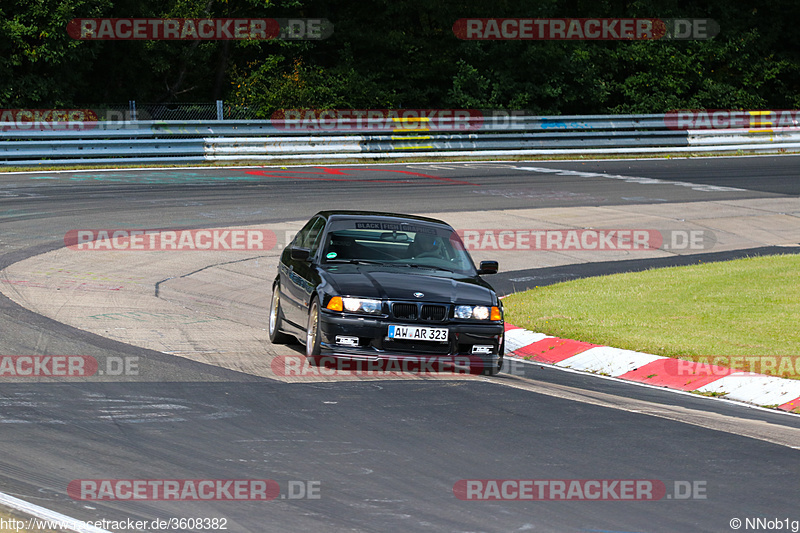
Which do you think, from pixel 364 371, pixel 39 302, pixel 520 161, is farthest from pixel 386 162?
pixel 364 371

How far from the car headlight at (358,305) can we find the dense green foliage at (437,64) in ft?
84.9

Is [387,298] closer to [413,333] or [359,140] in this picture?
[413,333]

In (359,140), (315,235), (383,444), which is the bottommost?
(383,444)

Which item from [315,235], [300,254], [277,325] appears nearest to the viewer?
[300,254]

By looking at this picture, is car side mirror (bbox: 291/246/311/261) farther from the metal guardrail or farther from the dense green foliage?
the dense green foliage

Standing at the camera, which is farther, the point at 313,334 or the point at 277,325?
the point at 277,325

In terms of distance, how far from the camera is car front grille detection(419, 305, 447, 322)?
30.9 feet

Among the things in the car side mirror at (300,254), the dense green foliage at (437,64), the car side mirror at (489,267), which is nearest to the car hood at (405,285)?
the car side mirror at (489,267)

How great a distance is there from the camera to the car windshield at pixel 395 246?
34.7ft

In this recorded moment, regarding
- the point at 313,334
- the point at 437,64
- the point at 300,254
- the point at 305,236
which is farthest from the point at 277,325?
the point at 437,64

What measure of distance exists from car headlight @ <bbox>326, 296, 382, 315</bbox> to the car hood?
0.15 feet

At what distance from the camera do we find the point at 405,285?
9.63m

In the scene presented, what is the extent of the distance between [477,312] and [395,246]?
158 cm

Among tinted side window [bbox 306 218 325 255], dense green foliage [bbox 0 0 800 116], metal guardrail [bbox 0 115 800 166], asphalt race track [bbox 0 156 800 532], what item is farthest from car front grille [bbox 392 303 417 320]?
dense green foliage [bbox 0 0 800 116]
